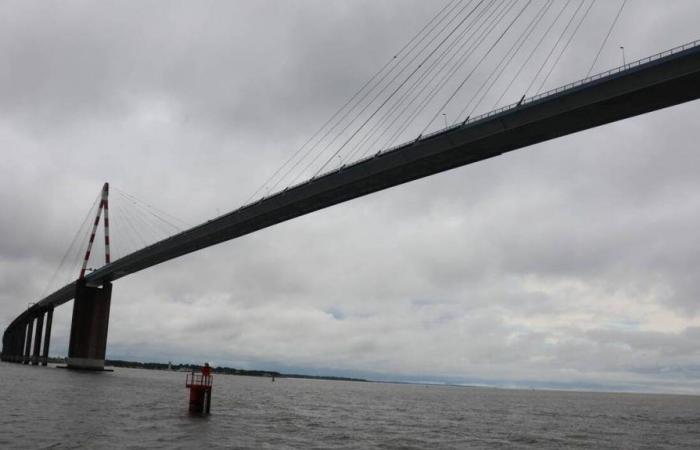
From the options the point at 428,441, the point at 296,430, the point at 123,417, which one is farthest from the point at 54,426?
the point at 428,441

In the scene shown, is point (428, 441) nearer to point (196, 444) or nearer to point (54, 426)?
point (196, 444)

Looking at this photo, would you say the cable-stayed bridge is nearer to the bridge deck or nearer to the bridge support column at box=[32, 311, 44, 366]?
the bridge deck

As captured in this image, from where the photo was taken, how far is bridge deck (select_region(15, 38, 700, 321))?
38906 mm

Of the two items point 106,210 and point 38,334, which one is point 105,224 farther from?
point 38,334

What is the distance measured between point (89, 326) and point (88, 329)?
57 cm

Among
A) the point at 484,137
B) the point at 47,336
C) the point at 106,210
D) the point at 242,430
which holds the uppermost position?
the point at 106,210

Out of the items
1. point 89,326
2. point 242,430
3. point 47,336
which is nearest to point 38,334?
point 47,336

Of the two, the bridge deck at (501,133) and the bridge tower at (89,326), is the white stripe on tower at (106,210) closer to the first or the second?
the bridge tower at (89,326)

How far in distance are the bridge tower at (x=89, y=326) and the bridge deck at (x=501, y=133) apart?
4338 centimetres

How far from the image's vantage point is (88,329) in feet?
347

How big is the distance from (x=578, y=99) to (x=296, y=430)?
2895cm

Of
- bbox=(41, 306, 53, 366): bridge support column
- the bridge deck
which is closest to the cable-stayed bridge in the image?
the bridge deck

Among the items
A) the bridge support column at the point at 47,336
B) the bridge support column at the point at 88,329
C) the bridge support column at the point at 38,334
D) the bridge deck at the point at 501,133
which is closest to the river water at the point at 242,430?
the bridge deck at the point at 501,133

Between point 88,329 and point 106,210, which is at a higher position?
point 106,210
